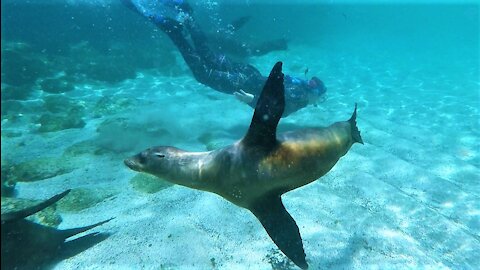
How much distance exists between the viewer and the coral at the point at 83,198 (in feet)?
17.6

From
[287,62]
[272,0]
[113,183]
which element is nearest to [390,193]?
[113,183]

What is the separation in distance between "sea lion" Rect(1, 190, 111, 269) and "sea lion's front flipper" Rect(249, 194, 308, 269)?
2.61 meters

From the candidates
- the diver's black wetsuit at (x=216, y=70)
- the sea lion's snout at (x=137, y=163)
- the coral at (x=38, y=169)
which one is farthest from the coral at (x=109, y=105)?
the sea lion's snout at (x=137, y=163)

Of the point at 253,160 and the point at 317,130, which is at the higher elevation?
the point at 317,130

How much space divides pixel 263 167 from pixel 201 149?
5391 millimetres

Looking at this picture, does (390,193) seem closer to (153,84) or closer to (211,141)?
(211,141)

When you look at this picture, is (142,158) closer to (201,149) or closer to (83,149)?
(201,149)

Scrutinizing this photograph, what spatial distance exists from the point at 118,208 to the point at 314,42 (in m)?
33.3

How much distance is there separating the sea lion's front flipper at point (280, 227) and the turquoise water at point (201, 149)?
3.93 ft

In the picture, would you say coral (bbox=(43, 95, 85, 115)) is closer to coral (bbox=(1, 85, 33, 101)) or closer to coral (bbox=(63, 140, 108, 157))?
coral (bbox=(1, 85, 33, 101))

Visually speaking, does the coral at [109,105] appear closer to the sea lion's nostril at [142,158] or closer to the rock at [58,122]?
the rock at [58,122]

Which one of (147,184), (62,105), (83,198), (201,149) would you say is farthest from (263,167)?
(62,105)

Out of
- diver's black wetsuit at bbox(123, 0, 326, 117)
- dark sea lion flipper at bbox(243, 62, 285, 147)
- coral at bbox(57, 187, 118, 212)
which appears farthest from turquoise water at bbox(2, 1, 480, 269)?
dark sea lion flipper at bbox(243, 62, 285, 147)

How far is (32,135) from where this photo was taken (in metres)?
9.20
